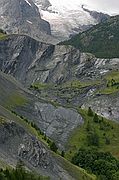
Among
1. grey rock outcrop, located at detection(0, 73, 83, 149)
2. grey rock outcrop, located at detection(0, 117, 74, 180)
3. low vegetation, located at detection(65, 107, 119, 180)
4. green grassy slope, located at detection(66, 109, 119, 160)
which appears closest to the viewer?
grey rock outcrop, located at detection(0, 117, 74, 180)

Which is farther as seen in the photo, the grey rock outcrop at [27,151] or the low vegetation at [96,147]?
the low vegetation at [96,147]

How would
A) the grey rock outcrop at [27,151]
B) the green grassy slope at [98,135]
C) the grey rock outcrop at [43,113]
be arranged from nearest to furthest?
1. the grey rock outcrop at [27,151]
2. the green grassy slope at [98,135]
3. the grey rock outcrop at [43,113]

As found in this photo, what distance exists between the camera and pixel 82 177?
8981 centimetres

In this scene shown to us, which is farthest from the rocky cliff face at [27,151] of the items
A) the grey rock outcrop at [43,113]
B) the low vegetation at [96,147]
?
the grey rock outcrop at [43,113]

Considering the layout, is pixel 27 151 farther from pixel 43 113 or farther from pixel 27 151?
pixel 43 113

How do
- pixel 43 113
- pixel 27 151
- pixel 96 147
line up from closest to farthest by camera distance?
pixel 27 151 → pixel 96 147 → pixel 43 113

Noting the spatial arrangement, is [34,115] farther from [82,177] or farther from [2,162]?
[2,162]

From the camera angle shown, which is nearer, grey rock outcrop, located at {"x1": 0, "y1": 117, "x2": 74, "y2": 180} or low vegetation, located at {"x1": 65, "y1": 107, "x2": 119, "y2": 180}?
grey rock outcrop, located at {"x1": 0, "y1": 117, "x2": 74, "y2": 180}

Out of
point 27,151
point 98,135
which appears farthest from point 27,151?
point 98,135

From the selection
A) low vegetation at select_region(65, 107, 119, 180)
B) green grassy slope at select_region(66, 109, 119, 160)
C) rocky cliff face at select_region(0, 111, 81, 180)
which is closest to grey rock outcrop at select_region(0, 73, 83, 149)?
green grassy slope at select_region(66, 109, 119, 160)

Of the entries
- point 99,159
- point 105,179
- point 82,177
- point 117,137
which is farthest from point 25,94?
point 82,177

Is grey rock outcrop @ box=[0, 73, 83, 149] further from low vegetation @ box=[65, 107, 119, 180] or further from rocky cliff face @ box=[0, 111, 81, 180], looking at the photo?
rocky cliff face @ box=[0, 111, 81, 180]

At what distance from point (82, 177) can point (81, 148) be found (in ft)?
153

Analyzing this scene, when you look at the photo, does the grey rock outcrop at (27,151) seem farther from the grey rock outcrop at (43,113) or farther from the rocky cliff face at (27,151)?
the grey rock outcrop at (43,113)
